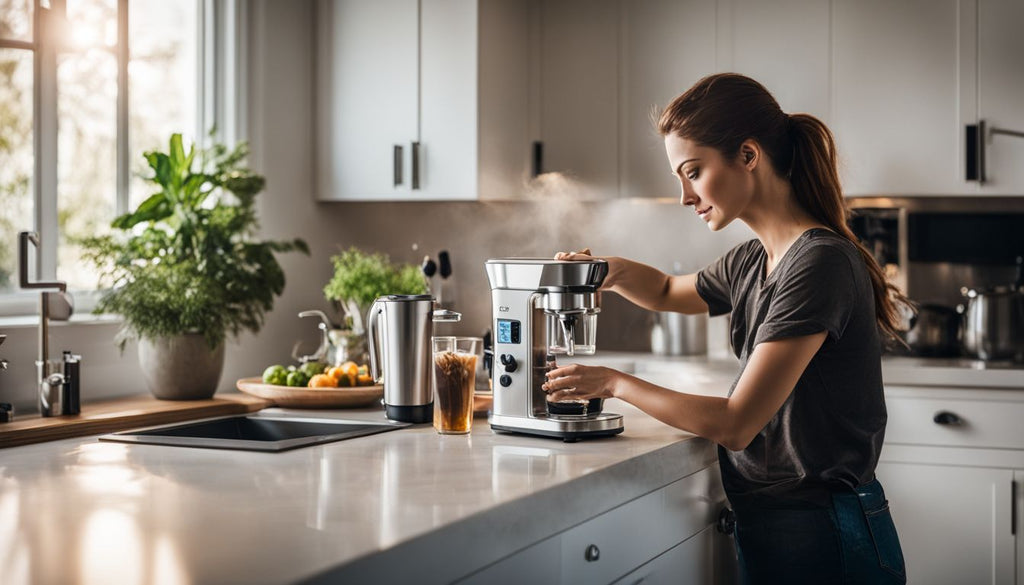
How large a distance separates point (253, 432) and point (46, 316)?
525 mm

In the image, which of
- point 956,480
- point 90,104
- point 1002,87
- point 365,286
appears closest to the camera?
point 90,104

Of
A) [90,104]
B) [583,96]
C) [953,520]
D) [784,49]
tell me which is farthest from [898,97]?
[90,104]

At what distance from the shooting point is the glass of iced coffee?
1.98m

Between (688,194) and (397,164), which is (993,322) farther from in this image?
(397,164)

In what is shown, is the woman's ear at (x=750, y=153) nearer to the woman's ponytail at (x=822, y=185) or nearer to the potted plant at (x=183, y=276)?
the woman's ponytail at (x=822, y=185)

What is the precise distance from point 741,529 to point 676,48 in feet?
6.91

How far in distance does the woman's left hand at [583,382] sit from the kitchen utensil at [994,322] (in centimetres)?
195

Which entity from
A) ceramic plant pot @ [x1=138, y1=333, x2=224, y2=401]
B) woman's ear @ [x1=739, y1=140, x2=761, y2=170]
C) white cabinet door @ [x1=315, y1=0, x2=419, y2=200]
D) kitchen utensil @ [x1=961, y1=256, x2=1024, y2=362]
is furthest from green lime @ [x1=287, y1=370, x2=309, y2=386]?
kitchen utensil @ [x1=961, y1=256, x2=1024, y2=362]

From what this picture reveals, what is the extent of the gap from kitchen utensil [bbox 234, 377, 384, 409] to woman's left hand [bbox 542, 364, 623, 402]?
0.69 metres

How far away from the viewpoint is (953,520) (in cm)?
307

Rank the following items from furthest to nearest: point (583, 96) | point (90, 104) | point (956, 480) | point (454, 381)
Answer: point (583, 96)
point (956, 480)
point (90, 104)
point (454, 381)

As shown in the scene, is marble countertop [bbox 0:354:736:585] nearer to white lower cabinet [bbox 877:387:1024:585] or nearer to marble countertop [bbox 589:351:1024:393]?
marble countertop [bbox 589:351:1024:393]

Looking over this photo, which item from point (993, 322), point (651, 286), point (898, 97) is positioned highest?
point (898, 97)

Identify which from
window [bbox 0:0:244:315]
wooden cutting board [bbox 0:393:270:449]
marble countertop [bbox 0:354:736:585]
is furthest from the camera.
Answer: window [bbox 0:0:244:315]
